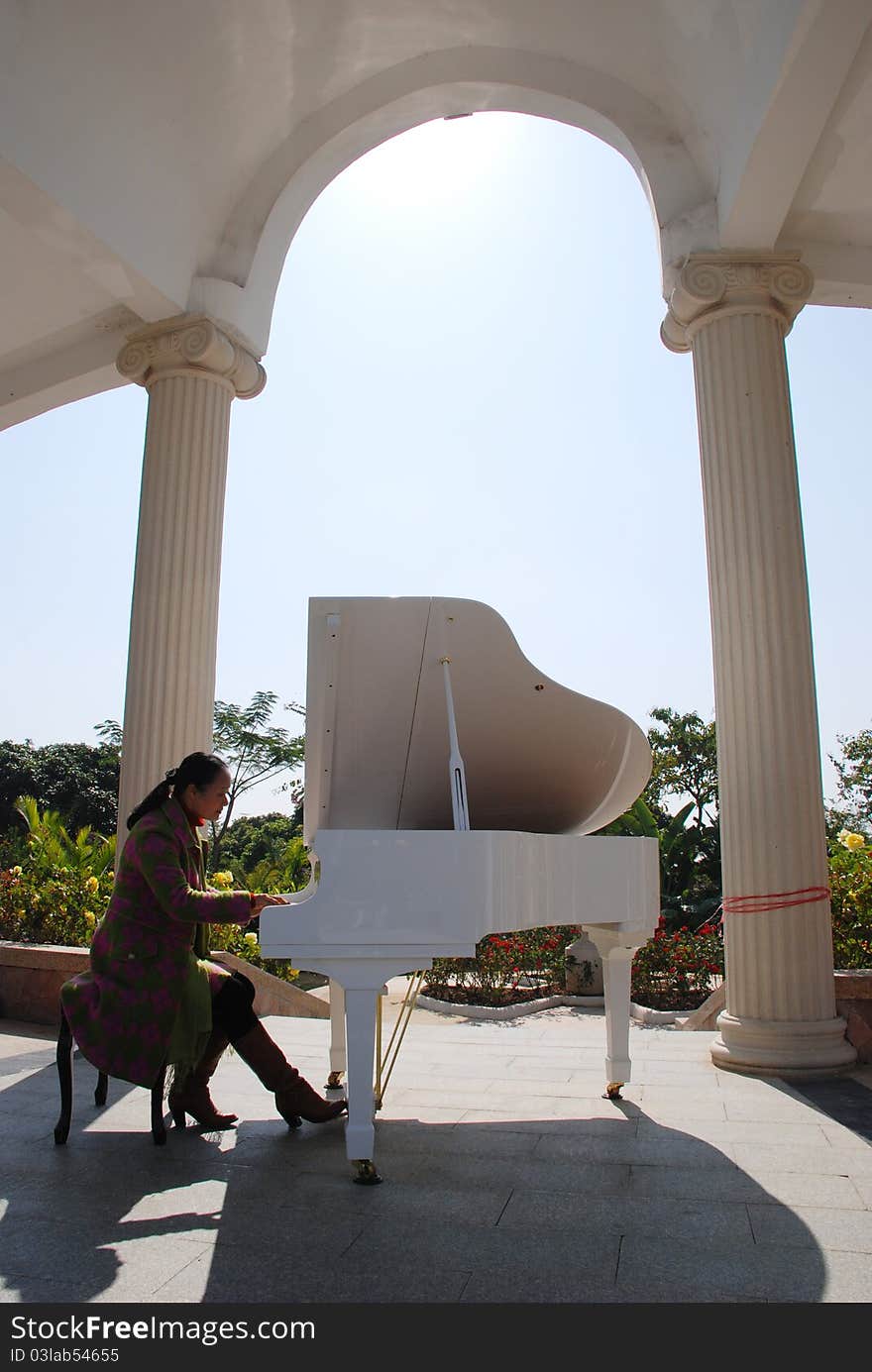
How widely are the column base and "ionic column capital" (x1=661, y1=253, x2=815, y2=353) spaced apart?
11.9 feet

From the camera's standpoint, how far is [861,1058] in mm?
4316

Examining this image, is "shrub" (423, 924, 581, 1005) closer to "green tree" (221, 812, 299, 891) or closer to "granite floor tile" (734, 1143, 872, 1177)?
"granite floor tile" (734, 1143, 872, 1177)

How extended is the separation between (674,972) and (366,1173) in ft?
15.7

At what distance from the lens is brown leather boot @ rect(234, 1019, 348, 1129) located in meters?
2.91

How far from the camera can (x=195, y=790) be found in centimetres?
294

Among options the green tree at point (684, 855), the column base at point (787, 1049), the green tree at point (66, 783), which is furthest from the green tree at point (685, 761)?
the green tree at point (66, 783)

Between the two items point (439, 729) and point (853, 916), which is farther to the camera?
point (853, 916)

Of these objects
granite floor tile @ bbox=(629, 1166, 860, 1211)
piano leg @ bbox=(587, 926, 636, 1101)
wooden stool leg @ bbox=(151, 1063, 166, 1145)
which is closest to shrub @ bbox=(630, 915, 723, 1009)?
piano leg @ bbox=(587, 926, 636, 1101)

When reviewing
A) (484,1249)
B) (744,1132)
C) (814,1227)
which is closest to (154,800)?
(484,1249)

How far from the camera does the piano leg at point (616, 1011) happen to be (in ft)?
11.3

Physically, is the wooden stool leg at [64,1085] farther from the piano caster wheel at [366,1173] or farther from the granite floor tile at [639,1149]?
the granite floor tile at [639,1149]

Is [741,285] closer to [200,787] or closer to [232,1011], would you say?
[200,787]

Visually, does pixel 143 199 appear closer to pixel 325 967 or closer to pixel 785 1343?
pixel 325 967

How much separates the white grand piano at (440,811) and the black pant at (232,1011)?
0.35 meters
